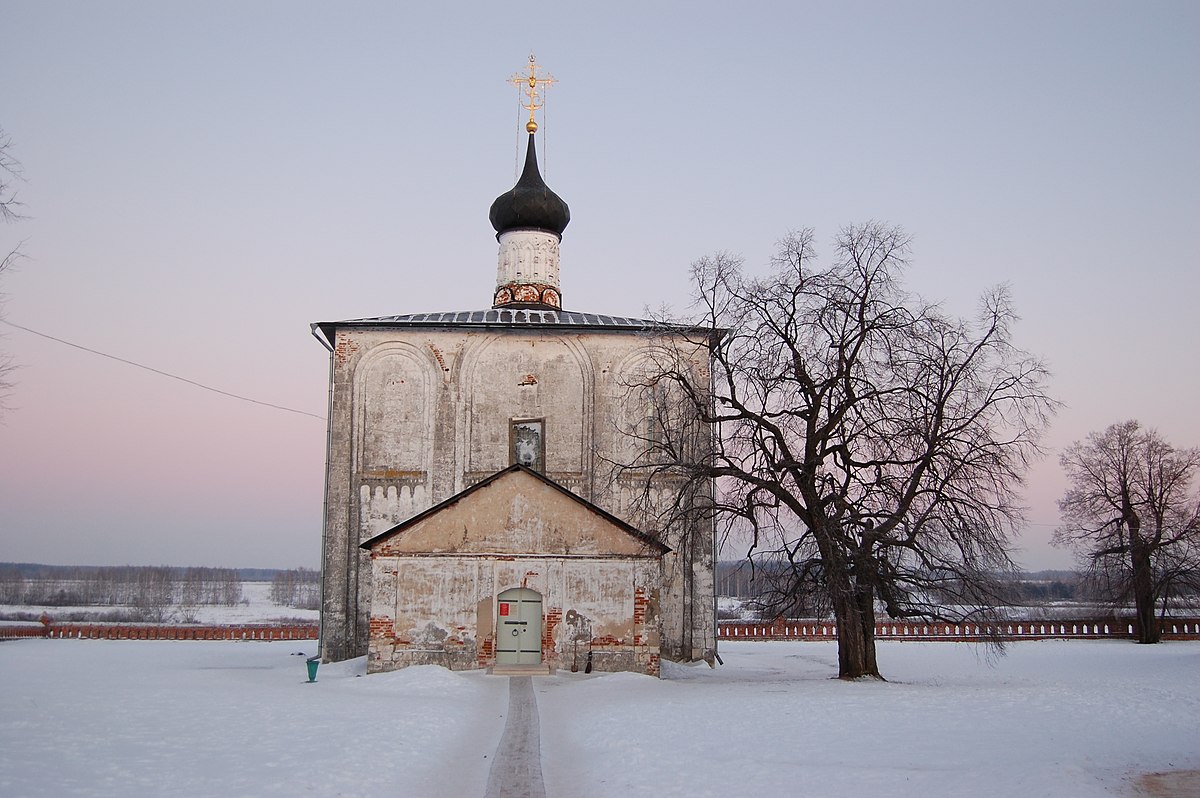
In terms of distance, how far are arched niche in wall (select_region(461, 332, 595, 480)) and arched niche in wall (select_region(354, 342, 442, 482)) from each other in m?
0.96

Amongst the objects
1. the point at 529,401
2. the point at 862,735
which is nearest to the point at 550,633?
the point at 529,401

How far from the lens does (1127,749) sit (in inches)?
425

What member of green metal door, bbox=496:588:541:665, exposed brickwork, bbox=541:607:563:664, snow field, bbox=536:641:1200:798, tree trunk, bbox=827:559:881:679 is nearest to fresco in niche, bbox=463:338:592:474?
green metal door, bbox=496:588:541:665

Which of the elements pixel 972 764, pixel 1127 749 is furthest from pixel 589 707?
pixel 1127 749

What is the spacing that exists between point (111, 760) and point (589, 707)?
23.7ft

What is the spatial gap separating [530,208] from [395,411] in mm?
8145

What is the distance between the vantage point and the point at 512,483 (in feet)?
65.0

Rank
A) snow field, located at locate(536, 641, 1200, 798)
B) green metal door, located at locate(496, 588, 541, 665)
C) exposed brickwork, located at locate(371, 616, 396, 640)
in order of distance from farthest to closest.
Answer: green metal door, located at locate(496, 588, 541, 665) < exposed brickwork, located at locate(371, 616, 396, 640) < snow field, located at locate(536, 641, 1200, 798)

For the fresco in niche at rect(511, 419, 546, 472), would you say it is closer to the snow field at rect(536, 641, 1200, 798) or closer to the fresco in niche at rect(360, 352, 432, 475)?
the fresco in niche at rect(360, 352, 432, 475)

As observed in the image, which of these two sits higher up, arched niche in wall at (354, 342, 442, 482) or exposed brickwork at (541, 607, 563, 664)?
arched niche in wall at (354, 342, 442, 482)

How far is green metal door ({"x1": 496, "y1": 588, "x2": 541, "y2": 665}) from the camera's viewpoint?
1916 cm

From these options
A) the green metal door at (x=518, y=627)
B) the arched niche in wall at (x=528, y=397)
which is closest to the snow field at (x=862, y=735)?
the green metal door at (x=518, y=627)

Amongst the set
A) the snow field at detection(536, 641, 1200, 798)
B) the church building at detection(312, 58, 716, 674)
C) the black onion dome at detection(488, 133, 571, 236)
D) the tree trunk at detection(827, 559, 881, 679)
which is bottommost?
the snow field at detection(536, 641, 1200, 798)

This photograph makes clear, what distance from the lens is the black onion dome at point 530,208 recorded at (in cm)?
2811
